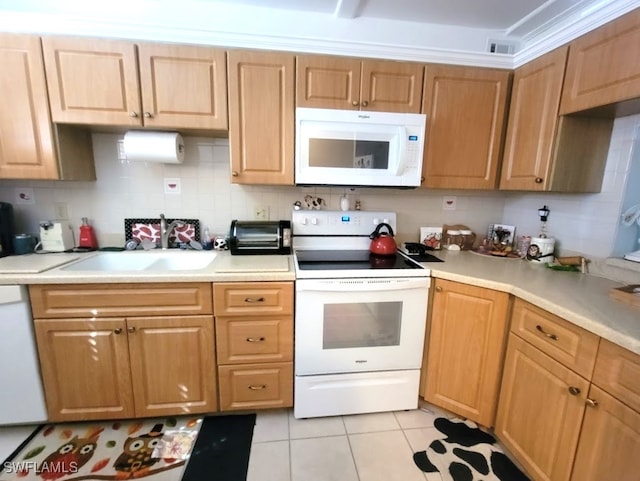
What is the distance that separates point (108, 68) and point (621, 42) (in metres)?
2.39

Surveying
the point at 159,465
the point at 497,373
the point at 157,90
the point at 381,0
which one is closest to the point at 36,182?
the point at 157,90

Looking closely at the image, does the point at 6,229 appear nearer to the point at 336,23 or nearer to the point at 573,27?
the point at 336,23

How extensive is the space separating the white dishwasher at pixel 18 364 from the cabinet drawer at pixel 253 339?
89 centimetres

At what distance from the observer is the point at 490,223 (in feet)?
7.37

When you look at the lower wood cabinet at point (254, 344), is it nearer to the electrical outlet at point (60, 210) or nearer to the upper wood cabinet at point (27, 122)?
the upper wood cabinet at point (27, 122)

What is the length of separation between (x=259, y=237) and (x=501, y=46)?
202 centimetres

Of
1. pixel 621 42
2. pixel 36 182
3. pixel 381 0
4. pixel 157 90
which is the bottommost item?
pixel 36 182

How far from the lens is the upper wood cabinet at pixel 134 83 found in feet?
4.92

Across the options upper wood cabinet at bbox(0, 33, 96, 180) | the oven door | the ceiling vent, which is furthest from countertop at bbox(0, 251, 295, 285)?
the ceiling vent

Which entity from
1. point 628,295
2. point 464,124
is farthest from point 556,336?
point 464,124

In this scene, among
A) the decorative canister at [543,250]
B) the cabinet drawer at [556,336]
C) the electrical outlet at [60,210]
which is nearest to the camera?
the cabinet drawer at [556,336]

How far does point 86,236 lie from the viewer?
74.0 inches

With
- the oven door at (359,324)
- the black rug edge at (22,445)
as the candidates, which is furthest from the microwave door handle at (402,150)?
the black rug edge at (22,445)

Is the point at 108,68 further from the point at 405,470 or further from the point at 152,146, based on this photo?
the point at 405,470
